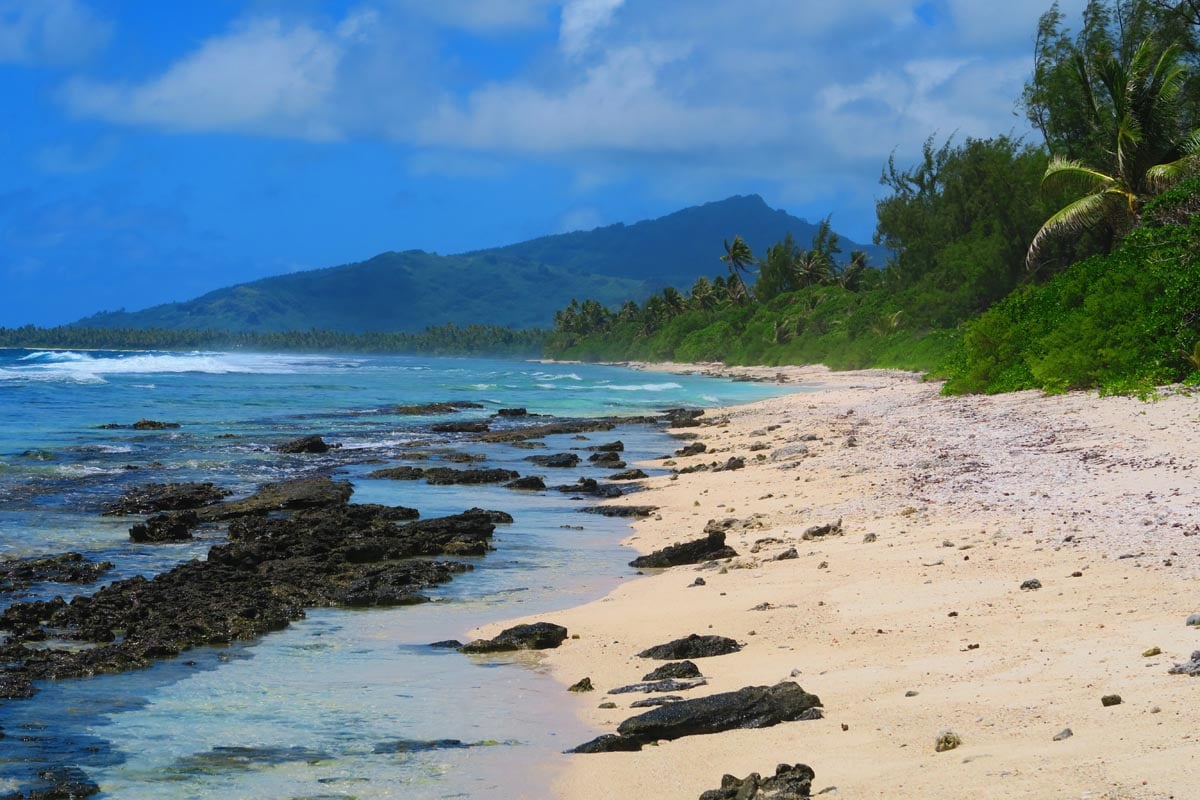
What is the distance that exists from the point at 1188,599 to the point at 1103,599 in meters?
0.61

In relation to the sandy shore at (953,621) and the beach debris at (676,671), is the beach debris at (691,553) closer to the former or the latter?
the sandy shore at (953,621)

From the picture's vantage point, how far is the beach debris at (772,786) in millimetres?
5145

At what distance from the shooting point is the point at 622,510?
19.0 m

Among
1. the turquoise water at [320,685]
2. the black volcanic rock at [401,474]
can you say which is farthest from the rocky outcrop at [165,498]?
the black volcanic rock at [401,474]

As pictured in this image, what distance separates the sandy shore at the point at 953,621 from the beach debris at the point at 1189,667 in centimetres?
10

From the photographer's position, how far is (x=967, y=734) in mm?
5672

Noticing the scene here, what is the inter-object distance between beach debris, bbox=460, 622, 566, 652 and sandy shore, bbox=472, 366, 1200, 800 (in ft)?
0.82

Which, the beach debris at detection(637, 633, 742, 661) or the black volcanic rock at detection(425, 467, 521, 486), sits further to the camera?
the black volcanic rock at detection(425, 467, 521, 486)

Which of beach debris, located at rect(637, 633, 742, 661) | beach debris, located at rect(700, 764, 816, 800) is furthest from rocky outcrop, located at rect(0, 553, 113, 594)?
beach debris, located at rect(700, 764, 816, 800)

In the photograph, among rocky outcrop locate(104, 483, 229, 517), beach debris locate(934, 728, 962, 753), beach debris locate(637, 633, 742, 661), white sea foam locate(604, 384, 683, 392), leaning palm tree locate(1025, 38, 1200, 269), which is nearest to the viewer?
beach debris locate(934, 728, 962, 753)

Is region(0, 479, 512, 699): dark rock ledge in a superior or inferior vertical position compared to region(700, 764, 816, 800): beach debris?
inferior

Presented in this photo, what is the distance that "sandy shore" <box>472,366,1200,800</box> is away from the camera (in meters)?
5.22

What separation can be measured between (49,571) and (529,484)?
11.2m

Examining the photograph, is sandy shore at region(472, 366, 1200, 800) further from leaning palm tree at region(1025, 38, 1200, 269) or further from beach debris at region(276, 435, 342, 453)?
leaning palm tree at region(1025, 38, 1200, 269)
